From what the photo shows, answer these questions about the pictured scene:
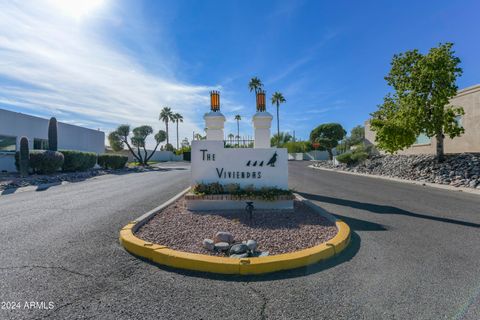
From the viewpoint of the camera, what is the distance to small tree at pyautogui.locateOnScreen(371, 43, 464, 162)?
1346 centimetres

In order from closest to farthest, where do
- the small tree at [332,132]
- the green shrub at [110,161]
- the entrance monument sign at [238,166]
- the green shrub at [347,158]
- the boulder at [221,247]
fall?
the boulder at [221,247]
the entrance monument sign at [238,166]
the green shrub at [347,158]
the green shrub at [110,161]
the small tree at [332,132]

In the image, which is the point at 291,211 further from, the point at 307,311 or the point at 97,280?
the point at 97,280

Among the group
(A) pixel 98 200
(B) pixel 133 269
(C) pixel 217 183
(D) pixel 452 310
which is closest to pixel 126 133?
(A) pixel 98 200

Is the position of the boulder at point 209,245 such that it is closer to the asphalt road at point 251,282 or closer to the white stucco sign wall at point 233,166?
the asphalt road at point 251,282

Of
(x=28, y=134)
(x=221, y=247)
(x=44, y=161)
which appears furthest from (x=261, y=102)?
(x=28, y=134)

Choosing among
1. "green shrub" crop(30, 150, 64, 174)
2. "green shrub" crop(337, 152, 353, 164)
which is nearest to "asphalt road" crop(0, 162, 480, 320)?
"green shrub" crop(30, 150, 64, 174)

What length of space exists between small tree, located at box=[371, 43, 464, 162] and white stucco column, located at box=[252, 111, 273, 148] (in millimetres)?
10873

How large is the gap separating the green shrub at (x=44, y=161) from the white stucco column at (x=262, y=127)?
17004 millimetres

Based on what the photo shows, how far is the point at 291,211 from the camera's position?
6.45 m

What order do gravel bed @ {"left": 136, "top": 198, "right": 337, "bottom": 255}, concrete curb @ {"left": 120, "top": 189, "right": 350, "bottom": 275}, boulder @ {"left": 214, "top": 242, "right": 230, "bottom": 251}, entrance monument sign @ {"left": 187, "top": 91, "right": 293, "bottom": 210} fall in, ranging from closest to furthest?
concrete curb @ {"left": 120, "top": 189, "right": 350, "bottom": 275}, boulder @ {"left": 214, "top": 242, "right": 230, "bottom": 251}, gravel bed @ {"left": 136, "top": 198, "right": 337, "bottom": 255}, entrance monument sign @ {"left": 187, "top": 91, "right": 293, "bottom": 210}

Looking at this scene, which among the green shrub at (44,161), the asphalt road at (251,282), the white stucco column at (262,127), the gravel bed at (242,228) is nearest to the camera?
the asphalt road at (251,282)

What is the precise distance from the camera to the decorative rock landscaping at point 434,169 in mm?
12211

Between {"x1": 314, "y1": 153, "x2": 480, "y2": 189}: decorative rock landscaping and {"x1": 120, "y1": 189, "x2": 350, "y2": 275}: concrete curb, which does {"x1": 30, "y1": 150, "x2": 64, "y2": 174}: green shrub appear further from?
{"x1": 314, "y1": 153, "x2": 480, "y2": 189}: decorative rock landscaping

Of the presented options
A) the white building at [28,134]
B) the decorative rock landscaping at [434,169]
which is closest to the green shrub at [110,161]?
the white building at [28,134]
